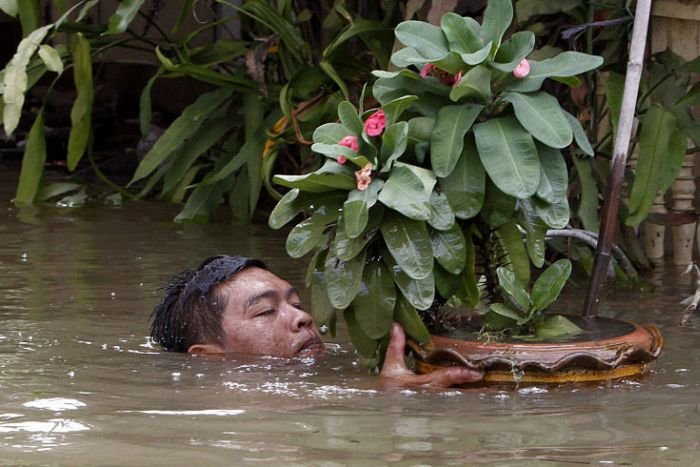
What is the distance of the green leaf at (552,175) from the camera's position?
4074 millimetres

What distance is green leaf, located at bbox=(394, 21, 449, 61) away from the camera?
13.6 ft

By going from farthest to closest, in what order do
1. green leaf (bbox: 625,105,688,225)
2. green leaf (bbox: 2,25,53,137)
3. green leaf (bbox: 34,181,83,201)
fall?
1. green leaf (bbox: 34,181,83,201)
2. green leaf (bbox: 2,25,53,137)
3. green leaf (bbox: 625,105,688,225)

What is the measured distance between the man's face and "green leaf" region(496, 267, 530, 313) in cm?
86

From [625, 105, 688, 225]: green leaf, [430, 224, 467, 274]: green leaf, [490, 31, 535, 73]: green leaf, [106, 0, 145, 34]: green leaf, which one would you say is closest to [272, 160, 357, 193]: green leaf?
[430, 224, 467, 274]: green leaf

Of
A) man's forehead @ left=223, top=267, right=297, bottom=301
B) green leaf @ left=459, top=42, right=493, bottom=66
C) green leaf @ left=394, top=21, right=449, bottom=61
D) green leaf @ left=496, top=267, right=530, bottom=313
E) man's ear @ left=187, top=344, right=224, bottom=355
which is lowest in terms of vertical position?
man's ear @ left=187, top=344, right=224, bottom=355

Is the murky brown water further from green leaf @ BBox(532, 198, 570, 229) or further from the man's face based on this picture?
green leaf @ BBox(532, 198, 570, 229)

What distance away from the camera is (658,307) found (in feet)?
19.2

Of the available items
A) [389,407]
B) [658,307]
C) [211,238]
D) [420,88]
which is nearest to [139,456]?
[389,407]

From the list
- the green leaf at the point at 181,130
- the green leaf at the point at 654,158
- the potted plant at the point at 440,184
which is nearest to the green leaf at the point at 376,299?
the potted plant at the point at 440,184

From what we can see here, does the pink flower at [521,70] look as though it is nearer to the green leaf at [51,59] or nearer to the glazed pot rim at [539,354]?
the glazed pot rim at [539,354]

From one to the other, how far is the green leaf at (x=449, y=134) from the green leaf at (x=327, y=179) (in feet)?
0.83

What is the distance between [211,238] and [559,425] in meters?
4.10

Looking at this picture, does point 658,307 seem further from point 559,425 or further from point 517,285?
point 559,425

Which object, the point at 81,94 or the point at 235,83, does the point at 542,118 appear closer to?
the point at 235,83
